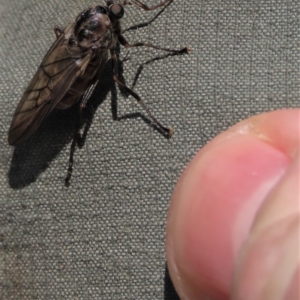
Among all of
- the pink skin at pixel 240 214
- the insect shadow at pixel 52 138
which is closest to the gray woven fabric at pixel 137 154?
the insect shadow at pixel 52 138

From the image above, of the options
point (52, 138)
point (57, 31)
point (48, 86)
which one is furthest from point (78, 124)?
point (57, 31)

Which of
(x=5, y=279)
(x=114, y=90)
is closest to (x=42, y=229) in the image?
(x=5, y=279)

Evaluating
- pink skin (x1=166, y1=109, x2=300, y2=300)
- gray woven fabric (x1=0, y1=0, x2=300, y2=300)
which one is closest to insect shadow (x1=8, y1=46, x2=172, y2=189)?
gray woven fabric (x1=0, y1=0, x2=300, y2=300)

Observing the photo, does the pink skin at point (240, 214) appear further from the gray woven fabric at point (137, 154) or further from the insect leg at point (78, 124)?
the insect leg at point (78, 124)

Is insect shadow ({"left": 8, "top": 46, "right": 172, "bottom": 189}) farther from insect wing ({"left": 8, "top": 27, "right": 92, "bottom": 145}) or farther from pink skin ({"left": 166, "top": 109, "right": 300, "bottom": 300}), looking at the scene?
pink skin ({"left": 166, "top": 109, "right": 300, "bottom": 300})

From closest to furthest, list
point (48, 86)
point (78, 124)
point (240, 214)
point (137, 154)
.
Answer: point (240, 214)
point (137, 154)
point (78, 124)
point (48, 86)

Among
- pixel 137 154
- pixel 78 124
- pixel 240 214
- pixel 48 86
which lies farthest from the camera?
pixel 48 86

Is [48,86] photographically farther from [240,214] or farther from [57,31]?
[240,214]
